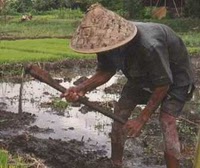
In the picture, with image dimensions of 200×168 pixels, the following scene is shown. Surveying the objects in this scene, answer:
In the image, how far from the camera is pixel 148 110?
4227 mm

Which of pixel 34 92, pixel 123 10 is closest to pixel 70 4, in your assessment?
pixel 123 10

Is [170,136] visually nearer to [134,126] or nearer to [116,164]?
[134,126]

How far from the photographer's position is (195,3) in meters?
23.7

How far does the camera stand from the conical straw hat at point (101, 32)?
3.94 m

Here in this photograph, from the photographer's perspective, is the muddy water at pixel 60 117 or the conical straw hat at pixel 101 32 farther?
the muddy water at pixel 60 117

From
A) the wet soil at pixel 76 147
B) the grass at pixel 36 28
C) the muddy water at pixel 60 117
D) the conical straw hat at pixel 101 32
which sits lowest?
the grass at pixel 36 28

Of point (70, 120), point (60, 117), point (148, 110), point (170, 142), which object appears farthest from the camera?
point (60, 117)

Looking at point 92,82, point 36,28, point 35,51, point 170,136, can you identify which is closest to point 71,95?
point 92,82

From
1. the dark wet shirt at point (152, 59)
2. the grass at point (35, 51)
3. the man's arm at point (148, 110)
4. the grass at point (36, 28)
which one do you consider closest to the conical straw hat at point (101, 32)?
the dark wet shirt at point (152, 59)

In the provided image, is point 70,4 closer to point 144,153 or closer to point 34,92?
point 34,92

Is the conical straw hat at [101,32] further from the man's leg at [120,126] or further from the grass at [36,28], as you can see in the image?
the grass at [36,28]

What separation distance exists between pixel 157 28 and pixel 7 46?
1125 cm

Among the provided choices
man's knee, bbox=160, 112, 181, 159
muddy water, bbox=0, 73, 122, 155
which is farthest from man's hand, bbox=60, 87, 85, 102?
muddy water, bbox=0, 73, 122, 155

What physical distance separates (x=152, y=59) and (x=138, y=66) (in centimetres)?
27
